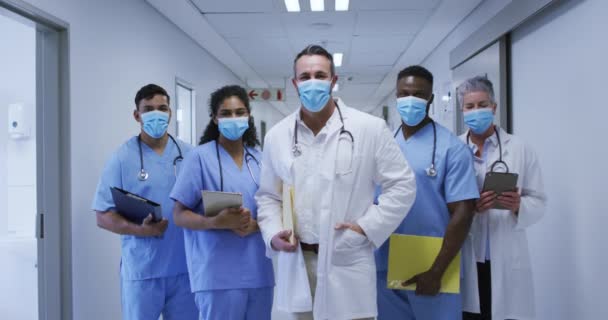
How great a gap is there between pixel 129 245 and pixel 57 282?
0.62 m

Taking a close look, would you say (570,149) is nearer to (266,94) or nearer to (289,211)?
(289,211)

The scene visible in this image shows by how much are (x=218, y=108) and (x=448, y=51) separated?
150 inches

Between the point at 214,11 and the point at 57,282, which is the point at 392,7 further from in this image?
the point at 57,282

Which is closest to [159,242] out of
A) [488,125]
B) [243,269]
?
[243,269]

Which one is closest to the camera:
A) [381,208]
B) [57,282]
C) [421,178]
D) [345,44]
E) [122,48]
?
[381,208]

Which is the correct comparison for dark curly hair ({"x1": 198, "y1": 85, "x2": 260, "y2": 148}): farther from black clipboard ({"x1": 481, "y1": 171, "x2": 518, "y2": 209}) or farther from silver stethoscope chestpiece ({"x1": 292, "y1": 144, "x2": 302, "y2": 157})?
black clipboard ({"x1": 481, "y1": 171, "x2": 518, "y2": 209})

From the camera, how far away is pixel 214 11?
419 centimetres

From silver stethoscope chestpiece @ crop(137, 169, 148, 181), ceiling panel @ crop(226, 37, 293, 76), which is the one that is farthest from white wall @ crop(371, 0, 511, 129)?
silver stethoscope chestpiece @ crop(137, 169, 148, 181)

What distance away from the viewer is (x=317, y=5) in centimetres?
402

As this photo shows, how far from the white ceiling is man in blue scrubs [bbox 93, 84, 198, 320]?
79.6 inches

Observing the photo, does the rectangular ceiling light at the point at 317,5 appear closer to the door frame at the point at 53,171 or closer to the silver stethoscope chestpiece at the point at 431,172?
the door frame at the point at 53,171

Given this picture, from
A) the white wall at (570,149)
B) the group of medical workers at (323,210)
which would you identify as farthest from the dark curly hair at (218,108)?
the white wall at (570,149)

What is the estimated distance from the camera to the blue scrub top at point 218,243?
1.85m

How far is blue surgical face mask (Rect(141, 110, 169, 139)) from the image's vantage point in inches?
Answer: 84.7
